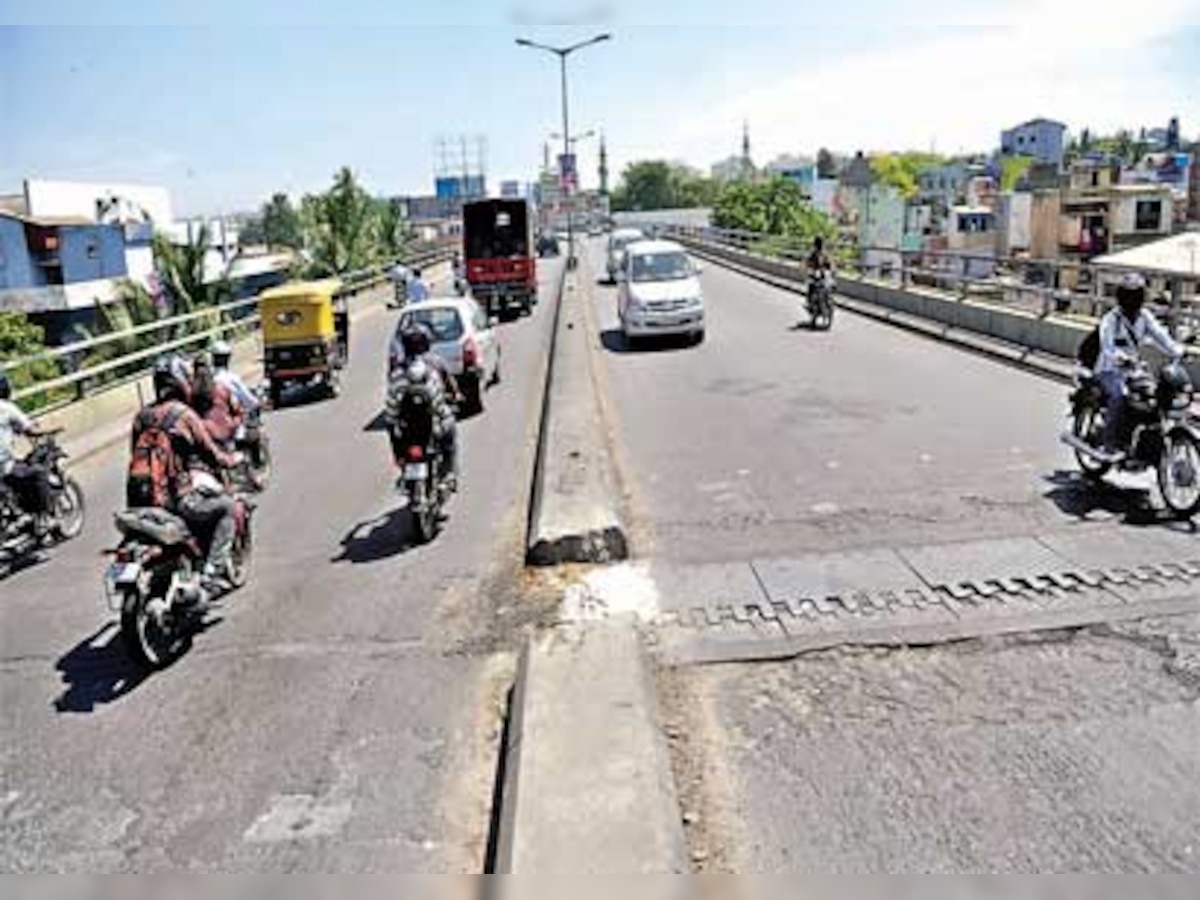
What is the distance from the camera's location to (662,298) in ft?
57.9

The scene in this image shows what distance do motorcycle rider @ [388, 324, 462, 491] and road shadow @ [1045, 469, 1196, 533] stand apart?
15.9ft

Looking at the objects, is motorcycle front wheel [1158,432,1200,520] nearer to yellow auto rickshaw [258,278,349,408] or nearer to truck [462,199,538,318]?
yellow auto rickshaw [258,278,349,408]

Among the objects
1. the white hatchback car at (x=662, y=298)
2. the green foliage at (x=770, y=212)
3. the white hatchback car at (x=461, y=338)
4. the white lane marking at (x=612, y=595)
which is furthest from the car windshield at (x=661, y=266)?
the green foliage at (x=770, y=212)

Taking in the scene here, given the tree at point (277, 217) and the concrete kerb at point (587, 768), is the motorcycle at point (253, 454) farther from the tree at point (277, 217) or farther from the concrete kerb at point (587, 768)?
the tree at point (277, 217)

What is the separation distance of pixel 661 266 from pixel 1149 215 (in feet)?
187

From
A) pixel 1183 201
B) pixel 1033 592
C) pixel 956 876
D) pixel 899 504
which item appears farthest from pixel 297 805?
pixel 1183 201

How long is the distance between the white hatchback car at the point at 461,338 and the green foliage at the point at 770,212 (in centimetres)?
6477

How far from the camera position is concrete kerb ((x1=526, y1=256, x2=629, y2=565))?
263 inches

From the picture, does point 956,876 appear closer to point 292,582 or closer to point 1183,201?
point 292,582

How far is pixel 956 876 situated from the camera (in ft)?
10.7

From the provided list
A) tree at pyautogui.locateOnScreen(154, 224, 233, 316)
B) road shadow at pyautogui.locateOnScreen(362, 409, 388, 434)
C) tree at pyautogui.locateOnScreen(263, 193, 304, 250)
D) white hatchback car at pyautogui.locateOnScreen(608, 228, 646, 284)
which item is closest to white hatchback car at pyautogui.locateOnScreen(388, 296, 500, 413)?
road shadow at pyautogui.locateOnScreen(362, 409, 388, 434)

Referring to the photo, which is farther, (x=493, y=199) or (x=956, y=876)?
(x=493, y=199)

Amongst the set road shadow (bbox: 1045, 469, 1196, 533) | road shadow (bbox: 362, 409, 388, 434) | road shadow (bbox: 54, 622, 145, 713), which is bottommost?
road shadow (bbox: 54, 622, 145, 713)

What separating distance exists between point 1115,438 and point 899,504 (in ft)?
5.55
